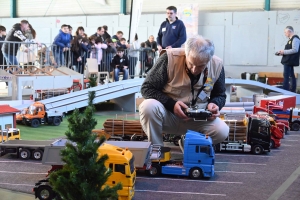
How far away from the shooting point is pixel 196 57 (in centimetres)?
378

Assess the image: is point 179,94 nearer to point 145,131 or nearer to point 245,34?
point 145,131

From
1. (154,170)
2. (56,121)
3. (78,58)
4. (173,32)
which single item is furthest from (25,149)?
(78,58)

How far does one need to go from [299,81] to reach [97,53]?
29.0ft

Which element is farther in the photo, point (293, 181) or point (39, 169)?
point (39, 169)

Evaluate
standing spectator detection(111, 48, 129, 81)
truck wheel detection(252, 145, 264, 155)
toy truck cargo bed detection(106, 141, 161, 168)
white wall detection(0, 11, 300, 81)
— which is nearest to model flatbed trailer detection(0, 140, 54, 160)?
toy truck cargo bed detection(106, 141, 161, 168)

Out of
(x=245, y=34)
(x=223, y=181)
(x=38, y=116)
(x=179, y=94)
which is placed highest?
(x=245, y=34)

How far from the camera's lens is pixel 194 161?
4.22 metres

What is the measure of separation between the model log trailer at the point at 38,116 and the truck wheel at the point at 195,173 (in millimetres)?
3706

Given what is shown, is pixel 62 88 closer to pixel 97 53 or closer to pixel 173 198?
pixel 97 53

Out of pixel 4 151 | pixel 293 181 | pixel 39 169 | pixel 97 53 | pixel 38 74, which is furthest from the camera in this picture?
pixel 97 53

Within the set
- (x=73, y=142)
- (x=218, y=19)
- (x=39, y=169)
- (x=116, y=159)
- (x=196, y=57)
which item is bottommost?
(x=39, y=169)

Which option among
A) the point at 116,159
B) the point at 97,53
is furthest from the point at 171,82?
the point at 97,53

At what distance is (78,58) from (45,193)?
8465 millimetres

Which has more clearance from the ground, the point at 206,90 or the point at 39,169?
the point at 206,90
